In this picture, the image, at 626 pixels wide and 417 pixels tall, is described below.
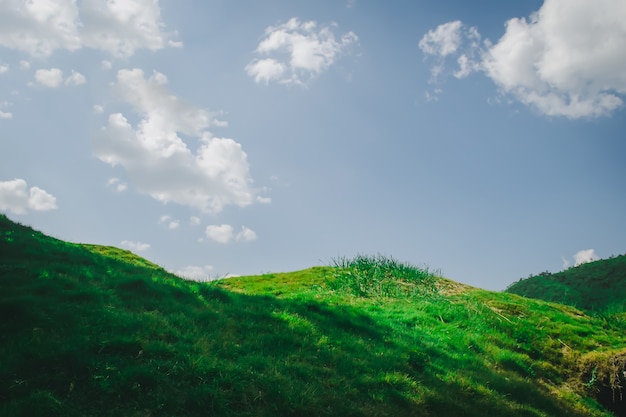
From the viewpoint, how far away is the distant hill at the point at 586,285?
16953 mm

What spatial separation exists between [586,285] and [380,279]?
32.7ft

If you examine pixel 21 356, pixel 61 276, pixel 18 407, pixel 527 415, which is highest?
pixel 61 276

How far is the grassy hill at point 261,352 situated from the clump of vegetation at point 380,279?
161 cm

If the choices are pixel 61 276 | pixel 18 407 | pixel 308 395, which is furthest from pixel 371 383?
pixel 61 276

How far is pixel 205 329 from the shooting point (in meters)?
6.96

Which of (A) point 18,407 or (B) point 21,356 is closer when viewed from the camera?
(A) point 18,407

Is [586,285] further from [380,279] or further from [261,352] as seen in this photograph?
[261,352]

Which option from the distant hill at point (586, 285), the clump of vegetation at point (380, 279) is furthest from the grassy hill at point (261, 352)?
the distant hill at point (586, 285)

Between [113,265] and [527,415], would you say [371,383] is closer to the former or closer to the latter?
[527,415]

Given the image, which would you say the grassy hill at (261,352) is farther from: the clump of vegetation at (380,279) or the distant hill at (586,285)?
the distant hill at (586,285)

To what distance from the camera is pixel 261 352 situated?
6.40 meters

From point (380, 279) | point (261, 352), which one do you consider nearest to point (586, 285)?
point (380, 279)

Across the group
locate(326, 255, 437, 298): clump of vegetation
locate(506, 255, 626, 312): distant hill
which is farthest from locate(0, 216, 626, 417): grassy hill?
locate(506, 255, 626, 312): distant hill

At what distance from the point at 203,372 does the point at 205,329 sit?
159 cm
